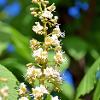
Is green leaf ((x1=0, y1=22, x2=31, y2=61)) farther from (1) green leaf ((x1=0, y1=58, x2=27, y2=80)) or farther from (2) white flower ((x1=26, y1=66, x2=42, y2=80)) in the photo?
(2) white flower ((x1=26, y1=66, x2=42, y2=80))

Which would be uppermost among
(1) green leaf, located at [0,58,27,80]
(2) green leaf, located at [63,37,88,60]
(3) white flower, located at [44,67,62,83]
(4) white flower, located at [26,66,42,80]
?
(2) green leaf, located at [63,37,88,60]

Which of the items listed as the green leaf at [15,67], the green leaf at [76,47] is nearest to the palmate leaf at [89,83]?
the green leaf at [15,67]

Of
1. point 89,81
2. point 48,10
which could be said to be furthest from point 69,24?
point 48,10

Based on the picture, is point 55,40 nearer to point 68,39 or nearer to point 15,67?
point 15,67

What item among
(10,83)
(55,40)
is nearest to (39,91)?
(55,40)

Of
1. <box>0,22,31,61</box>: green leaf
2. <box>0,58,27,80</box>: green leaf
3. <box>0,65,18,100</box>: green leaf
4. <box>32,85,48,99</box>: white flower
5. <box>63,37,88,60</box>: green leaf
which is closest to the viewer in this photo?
<box>32,85,48,99</box>: white flower

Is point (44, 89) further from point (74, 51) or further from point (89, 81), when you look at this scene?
point (74, 51)

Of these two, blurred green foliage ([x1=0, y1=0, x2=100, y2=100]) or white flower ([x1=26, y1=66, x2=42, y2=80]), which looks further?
blurred green foliage ([x1=0, y1=0, x2=100, y2=100])

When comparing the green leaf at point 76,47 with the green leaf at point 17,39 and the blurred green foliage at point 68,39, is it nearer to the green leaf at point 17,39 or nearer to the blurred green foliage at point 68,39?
the blurred green foliage at point 68,39

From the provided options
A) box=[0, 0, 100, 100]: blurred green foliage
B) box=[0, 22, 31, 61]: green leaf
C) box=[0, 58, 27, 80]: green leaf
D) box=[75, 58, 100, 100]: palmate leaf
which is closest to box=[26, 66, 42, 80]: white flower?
box=[75, 58, 100, 100]: palmate leaf
